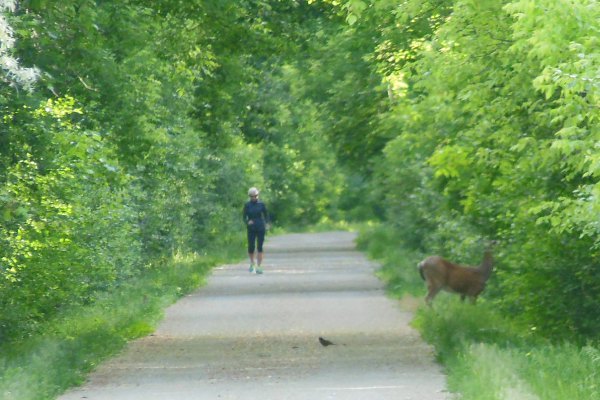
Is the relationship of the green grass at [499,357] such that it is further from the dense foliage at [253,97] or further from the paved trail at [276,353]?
the dense foliage at [253,97]

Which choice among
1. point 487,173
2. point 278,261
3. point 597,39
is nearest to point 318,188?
point 278,261

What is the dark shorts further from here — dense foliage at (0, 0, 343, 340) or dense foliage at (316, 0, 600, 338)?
dense foliage at (316, 0, 600, 338)

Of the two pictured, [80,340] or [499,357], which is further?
[80,340]

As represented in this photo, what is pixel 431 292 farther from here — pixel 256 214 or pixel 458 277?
pixel 256 214

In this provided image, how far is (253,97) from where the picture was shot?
1280 inches

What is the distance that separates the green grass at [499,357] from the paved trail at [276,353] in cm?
27

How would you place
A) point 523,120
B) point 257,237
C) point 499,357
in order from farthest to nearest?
point 257,237, point 523,120, point 499,357

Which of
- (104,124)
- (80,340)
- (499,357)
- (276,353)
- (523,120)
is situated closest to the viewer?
(499,357)

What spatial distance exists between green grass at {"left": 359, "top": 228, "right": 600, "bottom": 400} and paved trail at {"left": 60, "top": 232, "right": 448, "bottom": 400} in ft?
0.89

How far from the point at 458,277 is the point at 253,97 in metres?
10.9

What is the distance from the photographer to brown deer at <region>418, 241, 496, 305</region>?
888 inches

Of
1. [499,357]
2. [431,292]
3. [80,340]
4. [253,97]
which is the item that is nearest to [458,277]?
[431,292]

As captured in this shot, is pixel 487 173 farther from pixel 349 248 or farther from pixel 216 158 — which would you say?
pixel 349 248

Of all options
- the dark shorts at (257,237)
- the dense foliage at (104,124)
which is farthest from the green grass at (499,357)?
the dark shorts at (257,237)
